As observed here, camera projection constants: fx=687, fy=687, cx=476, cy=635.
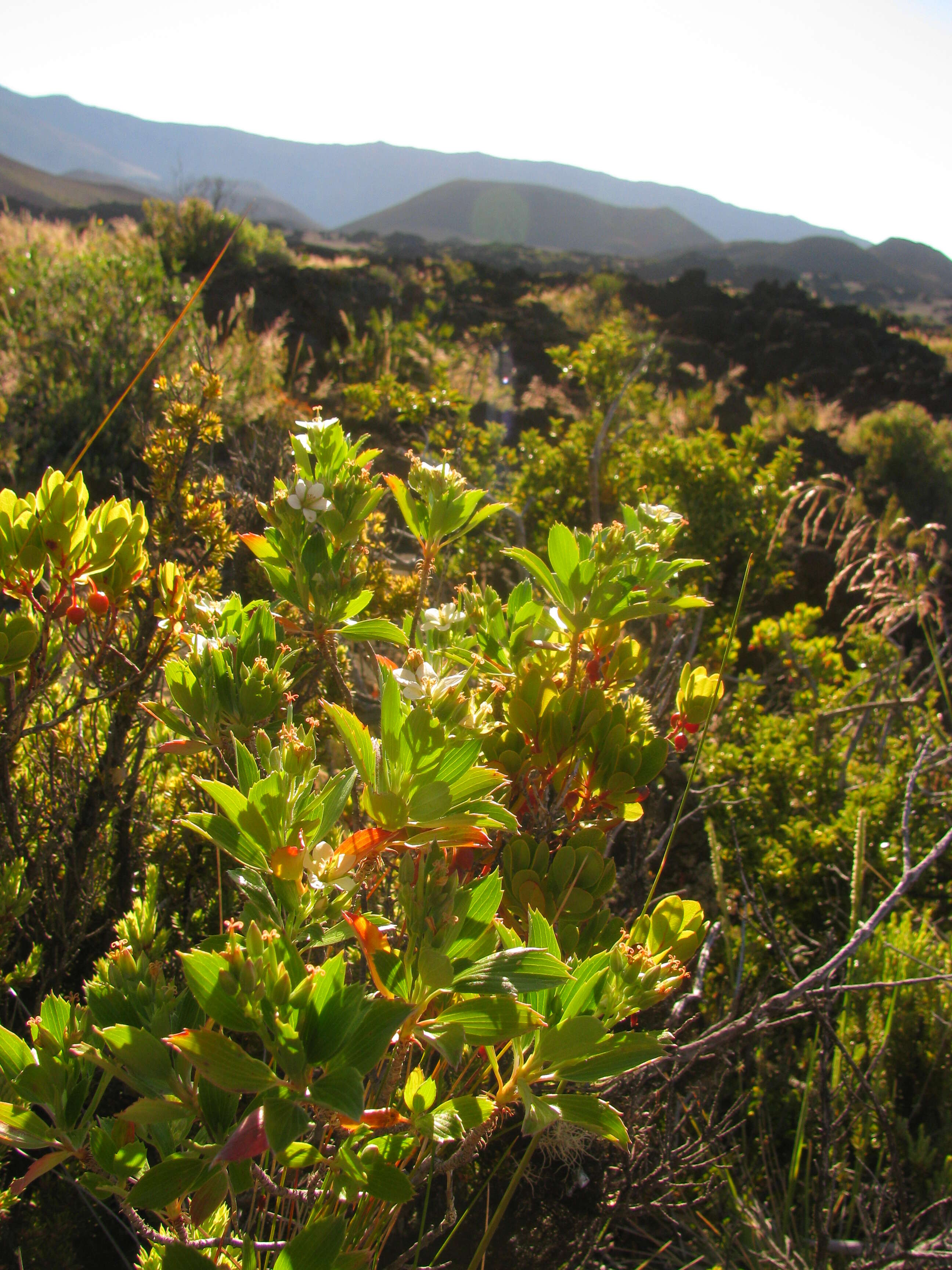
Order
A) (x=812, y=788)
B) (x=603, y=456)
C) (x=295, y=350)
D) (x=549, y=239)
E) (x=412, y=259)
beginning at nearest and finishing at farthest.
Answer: (x=812, y=788) → (x=603, y=456) → (x=295, y=350) → (x=412, y=259) → (x=549, y=239)

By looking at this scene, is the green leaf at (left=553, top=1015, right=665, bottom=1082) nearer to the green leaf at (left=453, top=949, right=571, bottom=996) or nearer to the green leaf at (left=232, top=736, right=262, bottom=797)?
the green leaf at (left=453, top=949, right=571, bottom=996)

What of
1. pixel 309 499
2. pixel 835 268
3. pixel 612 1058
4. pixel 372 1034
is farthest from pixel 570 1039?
pixel 835 268

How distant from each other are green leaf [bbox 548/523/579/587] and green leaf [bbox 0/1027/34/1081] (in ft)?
2.37

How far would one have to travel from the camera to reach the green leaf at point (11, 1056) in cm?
61

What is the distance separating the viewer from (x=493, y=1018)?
0.53m

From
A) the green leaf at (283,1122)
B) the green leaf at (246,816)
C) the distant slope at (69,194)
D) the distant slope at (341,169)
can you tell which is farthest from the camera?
the distant slope at (341,169)

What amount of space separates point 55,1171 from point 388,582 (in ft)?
4.68

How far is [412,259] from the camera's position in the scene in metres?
18.5

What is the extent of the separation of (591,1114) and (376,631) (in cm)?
52

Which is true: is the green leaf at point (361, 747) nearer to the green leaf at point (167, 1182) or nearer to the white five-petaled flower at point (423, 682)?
the white five-petaled flower at point (423, 682)

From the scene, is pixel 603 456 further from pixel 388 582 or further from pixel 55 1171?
pixel 55 1171

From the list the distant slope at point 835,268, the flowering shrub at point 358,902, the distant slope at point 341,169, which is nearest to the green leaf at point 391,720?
the flowering shrub at point 358,902

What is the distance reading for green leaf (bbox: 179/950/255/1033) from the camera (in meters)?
0.47

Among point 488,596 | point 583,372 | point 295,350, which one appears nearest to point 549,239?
point 295,350
